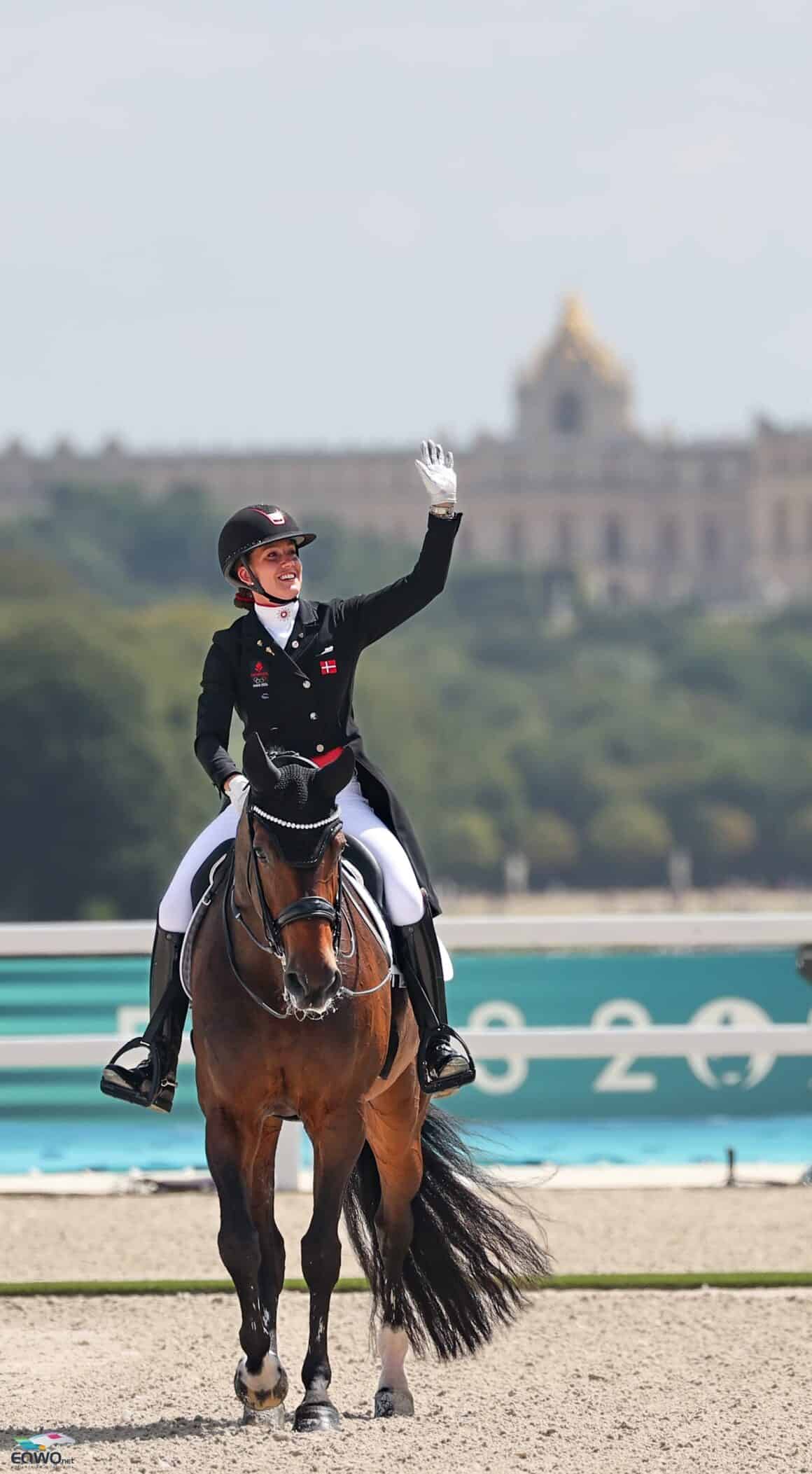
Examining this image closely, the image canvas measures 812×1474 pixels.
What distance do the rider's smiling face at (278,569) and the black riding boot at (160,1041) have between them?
91 cm

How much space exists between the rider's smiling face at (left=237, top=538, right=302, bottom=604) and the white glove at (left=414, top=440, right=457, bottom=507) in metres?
0.39

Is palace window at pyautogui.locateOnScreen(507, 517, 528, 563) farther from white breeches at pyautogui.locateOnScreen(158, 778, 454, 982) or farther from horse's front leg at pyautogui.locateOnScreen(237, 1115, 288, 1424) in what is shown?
horse's front leg at pyautogui.locateOnScreen(237, 1115, 288, 1424)

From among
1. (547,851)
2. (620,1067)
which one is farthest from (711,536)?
(620,1067)

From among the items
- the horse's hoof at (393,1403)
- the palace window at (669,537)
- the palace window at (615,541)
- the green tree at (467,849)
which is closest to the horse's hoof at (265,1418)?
the horse's hoof at (393,1403)

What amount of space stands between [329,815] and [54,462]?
175m

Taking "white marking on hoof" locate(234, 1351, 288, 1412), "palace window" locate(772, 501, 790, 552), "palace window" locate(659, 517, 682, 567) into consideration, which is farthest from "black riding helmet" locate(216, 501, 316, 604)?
"palace window" locate(659, 517, 682, 567)

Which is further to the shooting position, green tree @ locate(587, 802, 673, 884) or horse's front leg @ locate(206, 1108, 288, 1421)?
green tree @ locate(587, 802, 673, 884)

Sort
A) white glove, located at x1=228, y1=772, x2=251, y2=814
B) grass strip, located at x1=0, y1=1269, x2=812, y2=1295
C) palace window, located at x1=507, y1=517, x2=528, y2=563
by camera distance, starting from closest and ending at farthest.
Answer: white glove, located at x1=228, y1=772, x2=251, y2=814 < grass strip, located at x1=0, y1=1269, x2=812, y2=1295 < palace window, located at x1=507, y1=517, x2=528, y2=563

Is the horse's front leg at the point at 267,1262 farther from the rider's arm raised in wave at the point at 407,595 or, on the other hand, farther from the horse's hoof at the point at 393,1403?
the rider's arm raised in wave at the point at 407,595

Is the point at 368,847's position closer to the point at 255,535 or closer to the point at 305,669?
the point at 305,669

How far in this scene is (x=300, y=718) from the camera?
676 cm

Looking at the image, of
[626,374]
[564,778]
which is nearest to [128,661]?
[564,778]

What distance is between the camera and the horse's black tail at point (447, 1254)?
746cm

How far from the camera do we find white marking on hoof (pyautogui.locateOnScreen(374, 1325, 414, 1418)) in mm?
6996
